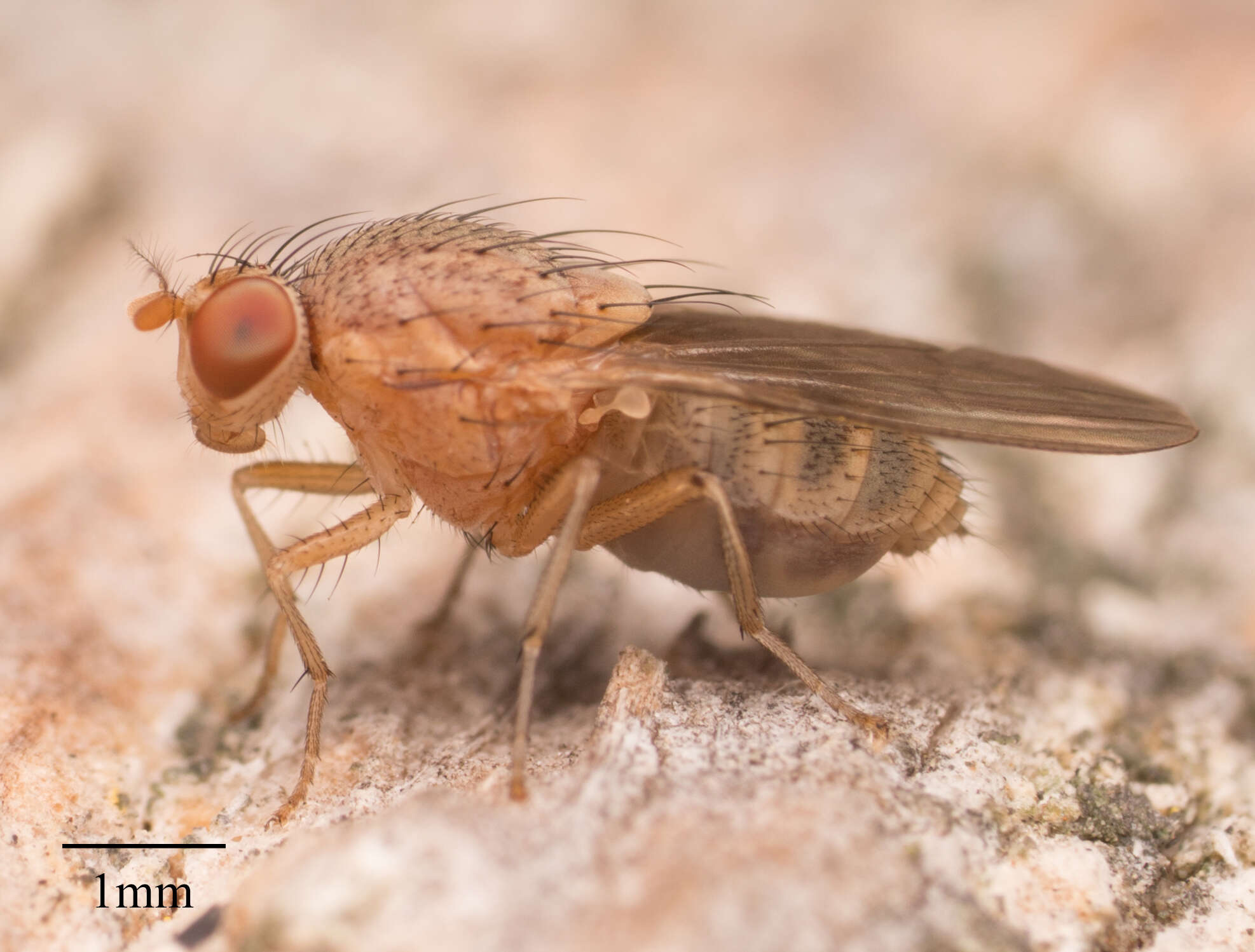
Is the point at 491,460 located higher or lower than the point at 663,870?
higher

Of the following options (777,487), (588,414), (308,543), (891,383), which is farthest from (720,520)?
(308,543)

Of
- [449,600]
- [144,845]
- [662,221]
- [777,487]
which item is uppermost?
[662,221]

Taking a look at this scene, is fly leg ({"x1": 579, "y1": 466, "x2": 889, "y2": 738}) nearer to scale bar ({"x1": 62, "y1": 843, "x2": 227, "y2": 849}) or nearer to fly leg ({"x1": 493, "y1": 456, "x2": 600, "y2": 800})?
fly leg ({"x1": 493, "y1": 456, "x2": 600, "y2": 800})

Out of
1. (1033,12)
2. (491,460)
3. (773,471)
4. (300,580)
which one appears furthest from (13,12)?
(1033,12)

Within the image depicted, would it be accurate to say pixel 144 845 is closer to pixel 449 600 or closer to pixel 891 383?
pixel 449 600

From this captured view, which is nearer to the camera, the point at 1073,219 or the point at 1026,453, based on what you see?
the point at 1026,453

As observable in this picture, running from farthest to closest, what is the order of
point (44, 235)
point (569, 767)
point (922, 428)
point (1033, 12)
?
point (1033, 12)
point (44, 235)
point (922, 428)
point (569, 767)

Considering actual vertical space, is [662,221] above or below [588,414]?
above

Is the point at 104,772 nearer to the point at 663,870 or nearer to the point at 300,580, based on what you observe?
the point at 300,580

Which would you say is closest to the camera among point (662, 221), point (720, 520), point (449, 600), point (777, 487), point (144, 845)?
point (144, 845)
